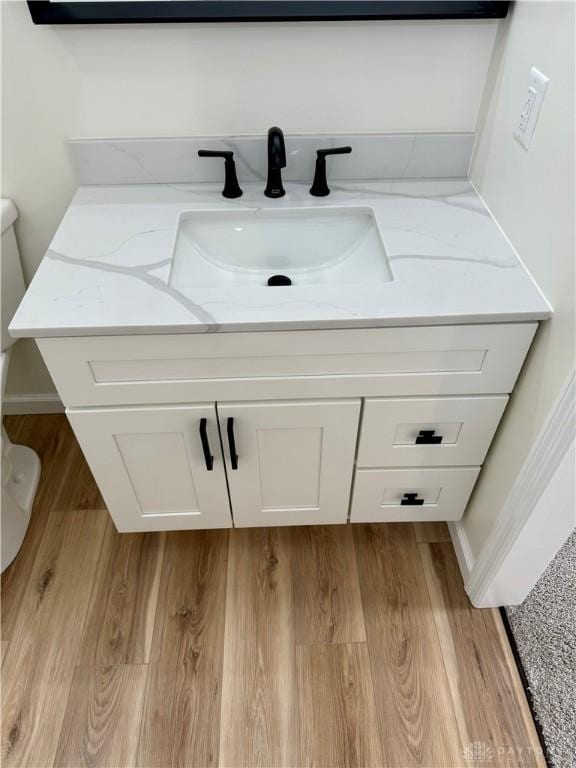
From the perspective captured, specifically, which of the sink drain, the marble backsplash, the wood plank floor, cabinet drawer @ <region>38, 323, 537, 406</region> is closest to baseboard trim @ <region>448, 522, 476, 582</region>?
the wood plank floor

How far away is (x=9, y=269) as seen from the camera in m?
1.42

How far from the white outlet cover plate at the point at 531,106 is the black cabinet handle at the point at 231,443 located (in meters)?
0.77

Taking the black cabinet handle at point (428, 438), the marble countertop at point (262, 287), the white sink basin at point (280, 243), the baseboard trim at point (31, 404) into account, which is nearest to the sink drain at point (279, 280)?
the white sink basin at point (280, 243)

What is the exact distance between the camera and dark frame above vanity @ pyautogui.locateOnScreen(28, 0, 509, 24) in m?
1.09

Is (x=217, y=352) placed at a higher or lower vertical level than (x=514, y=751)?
higher

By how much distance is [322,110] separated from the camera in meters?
1.26

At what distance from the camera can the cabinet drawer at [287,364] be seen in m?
1.02

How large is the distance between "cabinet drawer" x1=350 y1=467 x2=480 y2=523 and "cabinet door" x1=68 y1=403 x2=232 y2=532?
13.2 inches

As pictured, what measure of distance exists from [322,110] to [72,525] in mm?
1294

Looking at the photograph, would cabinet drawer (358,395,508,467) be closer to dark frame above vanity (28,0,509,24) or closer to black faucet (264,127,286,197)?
black faucet (264,127,286,197)

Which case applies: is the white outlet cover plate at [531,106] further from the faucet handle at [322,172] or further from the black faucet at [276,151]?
the black faucet at [276,151]

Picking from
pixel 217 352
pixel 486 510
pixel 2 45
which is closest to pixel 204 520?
pixel 217 352

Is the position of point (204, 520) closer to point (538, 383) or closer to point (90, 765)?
point (90, 765)

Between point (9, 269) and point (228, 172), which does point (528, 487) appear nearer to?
point (228, 172)
